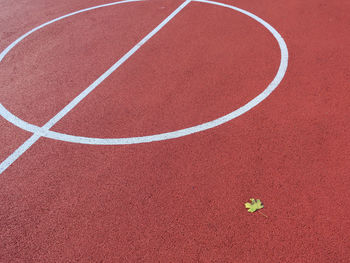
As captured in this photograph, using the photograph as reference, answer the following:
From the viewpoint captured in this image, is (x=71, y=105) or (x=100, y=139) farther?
(x=71, y=105)

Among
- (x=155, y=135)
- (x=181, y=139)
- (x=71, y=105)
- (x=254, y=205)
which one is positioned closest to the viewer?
(x=254, y=205)

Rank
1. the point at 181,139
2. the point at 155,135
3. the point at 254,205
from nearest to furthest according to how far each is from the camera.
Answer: the point at 254,205 < the point at 181,139 < the point at 155,135

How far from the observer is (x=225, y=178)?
142 inches

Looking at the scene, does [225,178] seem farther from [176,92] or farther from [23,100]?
[23,100]

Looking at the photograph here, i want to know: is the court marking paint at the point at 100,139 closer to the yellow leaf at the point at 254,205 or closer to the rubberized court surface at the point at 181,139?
the rubberized court surface at the point at 181,139

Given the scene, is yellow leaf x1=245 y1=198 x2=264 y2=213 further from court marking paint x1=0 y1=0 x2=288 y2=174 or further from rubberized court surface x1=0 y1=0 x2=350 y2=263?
court marking paint x1=0 y1=0 x2=288 y2=174

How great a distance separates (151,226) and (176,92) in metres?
2.28

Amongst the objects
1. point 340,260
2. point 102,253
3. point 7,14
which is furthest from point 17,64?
point 340,260

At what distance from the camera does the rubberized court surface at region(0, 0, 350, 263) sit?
314 cm

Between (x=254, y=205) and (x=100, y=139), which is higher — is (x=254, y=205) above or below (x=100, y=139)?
below

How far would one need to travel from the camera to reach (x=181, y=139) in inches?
162

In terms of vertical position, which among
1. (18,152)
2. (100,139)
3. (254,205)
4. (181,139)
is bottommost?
(254,205)

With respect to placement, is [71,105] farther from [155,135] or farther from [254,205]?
[254,205]

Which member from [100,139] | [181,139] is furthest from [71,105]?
[181,139]
